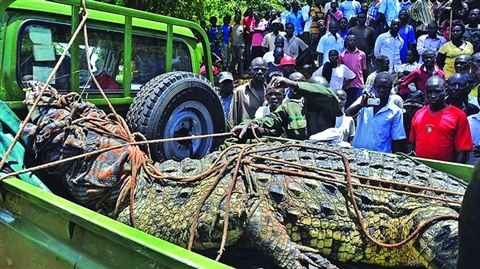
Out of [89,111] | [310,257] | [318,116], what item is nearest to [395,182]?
[310,257]

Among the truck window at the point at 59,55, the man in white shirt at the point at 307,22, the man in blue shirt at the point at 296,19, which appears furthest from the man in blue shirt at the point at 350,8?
the truck window at the point at 59,55

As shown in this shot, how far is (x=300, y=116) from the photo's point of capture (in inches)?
165

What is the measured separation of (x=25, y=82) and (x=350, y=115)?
3150mm

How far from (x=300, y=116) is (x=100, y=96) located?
169cm

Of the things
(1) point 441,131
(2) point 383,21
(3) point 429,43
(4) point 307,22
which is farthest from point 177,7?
(1) point 441,131

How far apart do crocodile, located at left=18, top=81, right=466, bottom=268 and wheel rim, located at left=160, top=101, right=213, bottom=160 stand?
26.7 inches

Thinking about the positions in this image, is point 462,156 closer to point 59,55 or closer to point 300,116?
point 300,116

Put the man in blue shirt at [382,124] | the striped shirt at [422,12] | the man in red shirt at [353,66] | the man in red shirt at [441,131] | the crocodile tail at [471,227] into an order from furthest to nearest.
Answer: the striped shirt at [422,12] → the man in red shirt at [353,66] → the man in blue shirt at [382,124] → the man in red shirt at [441,131] → the crocodile tail at [471,227]

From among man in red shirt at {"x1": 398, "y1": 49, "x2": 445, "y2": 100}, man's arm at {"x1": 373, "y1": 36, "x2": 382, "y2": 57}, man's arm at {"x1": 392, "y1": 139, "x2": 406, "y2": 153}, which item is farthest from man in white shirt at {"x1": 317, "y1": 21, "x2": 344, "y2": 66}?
man's arm at {"x1": 392, "y1": 139, "x2": 406, "y2": 153}

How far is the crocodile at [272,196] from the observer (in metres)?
2.55

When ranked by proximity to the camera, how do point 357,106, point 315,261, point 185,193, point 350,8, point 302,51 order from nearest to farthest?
1. point 315,261
2. point 185,193
3. point 357,106
4. point 350,8
5. point 302,51

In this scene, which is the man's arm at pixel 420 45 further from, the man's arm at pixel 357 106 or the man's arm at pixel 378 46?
the man's arm at pixel 357 106

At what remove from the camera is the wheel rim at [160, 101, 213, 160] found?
142 inches

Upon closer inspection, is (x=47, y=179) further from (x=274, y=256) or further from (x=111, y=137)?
(x=274, y=256)
